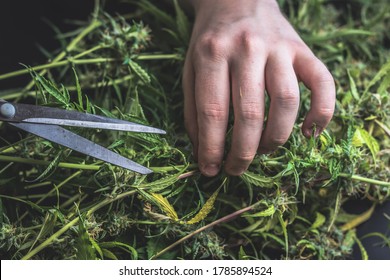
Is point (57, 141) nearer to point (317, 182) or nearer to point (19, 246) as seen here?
point (19, 246)

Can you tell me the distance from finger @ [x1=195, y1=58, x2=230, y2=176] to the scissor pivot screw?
220 millimetres

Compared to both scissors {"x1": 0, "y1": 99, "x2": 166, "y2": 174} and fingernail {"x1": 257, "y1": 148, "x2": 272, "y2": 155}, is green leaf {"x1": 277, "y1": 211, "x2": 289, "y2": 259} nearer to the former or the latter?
fingernail {"x1": 257, "y1": 148, "x2": 272, "y2": 155}

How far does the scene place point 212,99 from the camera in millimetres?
642

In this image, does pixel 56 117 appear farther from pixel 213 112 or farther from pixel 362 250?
pixel 362 250

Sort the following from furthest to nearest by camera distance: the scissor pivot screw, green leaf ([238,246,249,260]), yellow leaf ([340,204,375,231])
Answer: yellow leaf ([340,204,375,231])
green leaf ([238,246,249,260])
the scissor pivot screw

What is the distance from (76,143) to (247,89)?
21 cm

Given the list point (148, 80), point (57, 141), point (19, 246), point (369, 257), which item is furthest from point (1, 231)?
point (369, 257)

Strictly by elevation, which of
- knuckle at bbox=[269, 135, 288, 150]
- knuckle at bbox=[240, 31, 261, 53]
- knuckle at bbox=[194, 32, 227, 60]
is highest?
knuckle at bbox=[240, 31, 261, 53]

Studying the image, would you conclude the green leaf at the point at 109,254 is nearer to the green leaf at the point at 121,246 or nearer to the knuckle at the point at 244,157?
the green leaf at the point at 121,246

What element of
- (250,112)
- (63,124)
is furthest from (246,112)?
(63,124)

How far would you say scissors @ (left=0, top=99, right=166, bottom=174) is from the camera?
22.6 inches

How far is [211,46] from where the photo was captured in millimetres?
672

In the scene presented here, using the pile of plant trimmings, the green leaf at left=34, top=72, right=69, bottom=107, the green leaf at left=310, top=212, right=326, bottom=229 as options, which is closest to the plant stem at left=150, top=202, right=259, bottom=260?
the pile of plant trimmings

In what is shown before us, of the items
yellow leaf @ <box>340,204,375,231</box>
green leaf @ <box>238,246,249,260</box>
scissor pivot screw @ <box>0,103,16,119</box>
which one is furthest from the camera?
yellow leaf @ <box>340,204,375,231</box>
